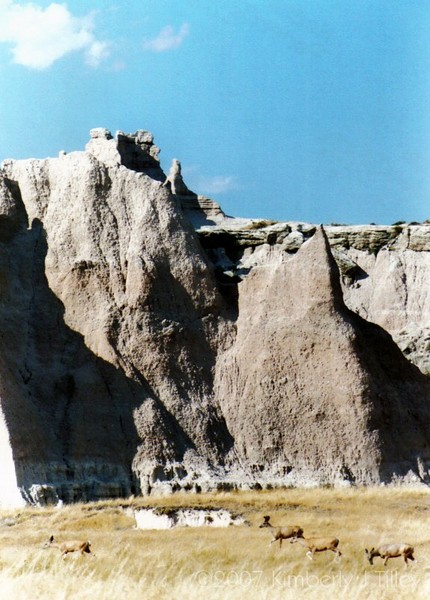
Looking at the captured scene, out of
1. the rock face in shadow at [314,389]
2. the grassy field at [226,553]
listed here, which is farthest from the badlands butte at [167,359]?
the grassy field at [226,553]

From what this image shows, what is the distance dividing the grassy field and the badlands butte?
2.63 m

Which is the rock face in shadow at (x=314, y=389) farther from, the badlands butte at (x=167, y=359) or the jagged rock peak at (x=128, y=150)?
the jagged rock peak at (x=128, y=150)

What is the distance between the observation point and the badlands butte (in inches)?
1437

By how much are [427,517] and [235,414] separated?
442 inches

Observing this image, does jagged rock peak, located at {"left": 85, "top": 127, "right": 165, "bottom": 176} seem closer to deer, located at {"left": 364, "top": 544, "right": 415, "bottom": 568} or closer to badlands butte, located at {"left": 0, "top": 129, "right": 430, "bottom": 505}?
badlands butte, located at {"left": 0, "top": 129, "right": 430, "bottom": 505}

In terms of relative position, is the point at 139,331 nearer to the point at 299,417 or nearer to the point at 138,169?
the point at 299,417

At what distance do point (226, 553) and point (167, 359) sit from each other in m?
18.6

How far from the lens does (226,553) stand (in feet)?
70.1

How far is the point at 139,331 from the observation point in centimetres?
3959

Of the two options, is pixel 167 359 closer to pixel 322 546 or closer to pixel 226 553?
pixel 226 553

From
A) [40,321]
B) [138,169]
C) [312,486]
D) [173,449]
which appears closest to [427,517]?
[312,486]

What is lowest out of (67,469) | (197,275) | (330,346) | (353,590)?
(353,590)

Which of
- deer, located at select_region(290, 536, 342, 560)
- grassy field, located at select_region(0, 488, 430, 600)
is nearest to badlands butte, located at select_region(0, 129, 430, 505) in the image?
grassy field, located at select_region(0, 488, 430, 600)

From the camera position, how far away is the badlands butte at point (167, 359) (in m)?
36.5
